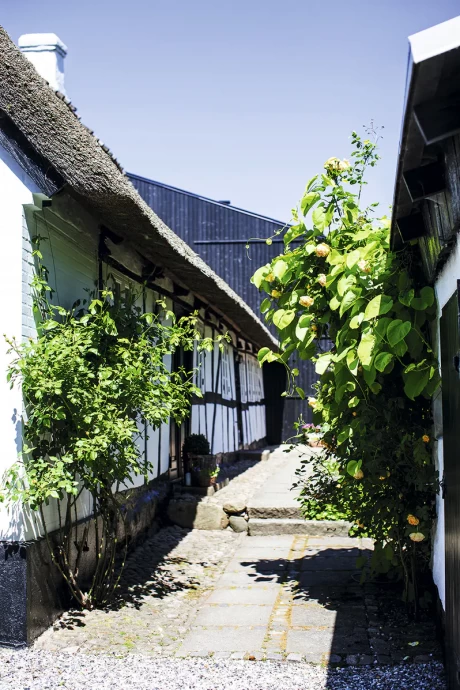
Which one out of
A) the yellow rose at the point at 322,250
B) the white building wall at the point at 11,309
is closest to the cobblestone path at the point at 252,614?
the white building wall at the point at 11,309

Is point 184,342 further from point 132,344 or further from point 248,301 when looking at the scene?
point 248,301

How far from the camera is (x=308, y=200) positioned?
442 cm

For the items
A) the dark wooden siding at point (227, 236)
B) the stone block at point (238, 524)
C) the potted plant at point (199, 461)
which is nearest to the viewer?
the stone block at point (238, 524)

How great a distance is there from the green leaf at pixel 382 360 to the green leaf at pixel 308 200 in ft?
4.06

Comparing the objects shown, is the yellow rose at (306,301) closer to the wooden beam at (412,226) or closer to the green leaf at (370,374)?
the green leaf at (370,374)

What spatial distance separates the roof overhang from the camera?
1.94 meters

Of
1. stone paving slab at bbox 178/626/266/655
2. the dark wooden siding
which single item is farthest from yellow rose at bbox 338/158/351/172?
the dark wooden siding

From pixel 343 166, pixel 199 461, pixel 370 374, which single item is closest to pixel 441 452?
pixel 370 374

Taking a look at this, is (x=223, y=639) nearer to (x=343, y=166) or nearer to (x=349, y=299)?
(x=349, y=299)

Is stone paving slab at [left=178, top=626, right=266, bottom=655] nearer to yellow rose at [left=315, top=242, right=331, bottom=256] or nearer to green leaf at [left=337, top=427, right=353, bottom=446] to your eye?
green leaf at [left=337, top=427, right=353, bottom=446]

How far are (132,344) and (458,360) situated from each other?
2.55m

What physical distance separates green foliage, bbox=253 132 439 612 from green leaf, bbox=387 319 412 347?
0.15 m

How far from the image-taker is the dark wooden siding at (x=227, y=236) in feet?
62.0

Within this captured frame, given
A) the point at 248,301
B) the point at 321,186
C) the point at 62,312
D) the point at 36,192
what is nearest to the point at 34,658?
the point at 62,312
